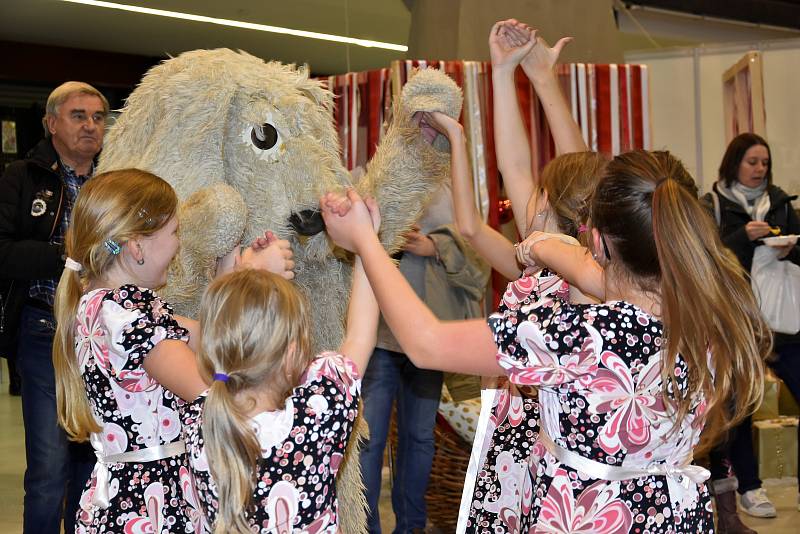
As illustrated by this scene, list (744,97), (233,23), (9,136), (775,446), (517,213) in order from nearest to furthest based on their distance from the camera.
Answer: (517,213) < (775,446) < (744,97) < (233,23) < (9,136)

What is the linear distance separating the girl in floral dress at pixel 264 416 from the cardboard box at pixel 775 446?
124 inches

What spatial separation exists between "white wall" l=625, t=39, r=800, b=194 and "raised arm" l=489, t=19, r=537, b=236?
A: 3195 millimetres

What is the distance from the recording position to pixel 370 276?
1518 mm

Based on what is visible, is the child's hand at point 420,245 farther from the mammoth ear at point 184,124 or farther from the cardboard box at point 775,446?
the cardboard box at point 775,446

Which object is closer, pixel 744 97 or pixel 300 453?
pixel 300 453

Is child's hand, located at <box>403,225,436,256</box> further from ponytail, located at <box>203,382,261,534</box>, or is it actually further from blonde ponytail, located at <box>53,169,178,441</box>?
ponytail, located at <box>203,382,261,534</box>

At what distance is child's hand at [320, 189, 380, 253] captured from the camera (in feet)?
5.04

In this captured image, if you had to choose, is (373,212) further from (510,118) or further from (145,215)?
(510,118)

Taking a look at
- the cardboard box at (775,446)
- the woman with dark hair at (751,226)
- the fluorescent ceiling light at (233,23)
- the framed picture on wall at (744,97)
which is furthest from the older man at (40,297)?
the framed picture on wall at (744,97)

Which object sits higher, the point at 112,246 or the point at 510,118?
the point at 510,118

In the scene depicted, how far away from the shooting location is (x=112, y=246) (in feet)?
5.76

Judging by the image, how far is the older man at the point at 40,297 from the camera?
271cm

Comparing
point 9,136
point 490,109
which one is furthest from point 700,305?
point 9,136

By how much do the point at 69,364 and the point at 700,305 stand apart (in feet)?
3.67
